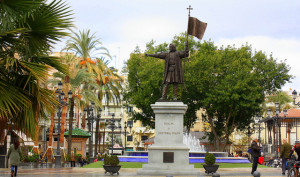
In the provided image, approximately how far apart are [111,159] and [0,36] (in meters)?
9.51

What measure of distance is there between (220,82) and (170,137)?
89.1 feet

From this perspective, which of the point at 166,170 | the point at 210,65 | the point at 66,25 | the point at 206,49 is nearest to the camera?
the point at 66,25

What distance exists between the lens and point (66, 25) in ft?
42.6

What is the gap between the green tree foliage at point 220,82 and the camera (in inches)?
1767

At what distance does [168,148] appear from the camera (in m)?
19.9

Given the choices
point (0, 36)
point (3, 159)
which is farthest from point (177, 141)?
point (3, 159)

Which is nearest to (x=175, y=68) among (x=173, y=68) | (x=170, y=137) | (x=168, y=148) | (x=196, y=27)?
(x=173, y=68)

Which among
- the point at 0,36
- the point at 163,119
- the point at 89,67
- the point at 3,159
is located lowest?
the point at 3,159

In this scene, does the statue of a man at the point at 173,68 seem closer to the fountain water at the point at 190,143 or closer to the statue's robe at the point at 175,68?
the statue's robe at the point at 175,68

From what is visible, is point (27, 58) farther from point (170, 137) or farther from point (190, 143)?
point (190, 143)

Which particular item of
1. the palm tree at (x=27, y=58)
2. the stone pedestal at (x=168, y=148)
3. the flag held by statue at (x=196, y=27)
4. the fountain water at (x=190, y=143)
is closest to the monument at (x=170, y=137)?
the stone pedestal at (x=168, y=148)

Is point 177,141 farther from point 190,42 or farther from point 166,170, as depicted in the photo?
point 190,42

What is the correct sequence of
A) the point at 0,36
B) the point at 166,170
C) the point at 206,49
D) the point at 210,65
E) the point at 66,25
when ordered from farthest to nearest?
the point at 206,49 < the point at 210,65 < the point at 166,170 < the point at 66,25 < the point at 0,36

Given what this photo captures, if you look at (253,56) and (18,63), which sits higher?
(253,56)
